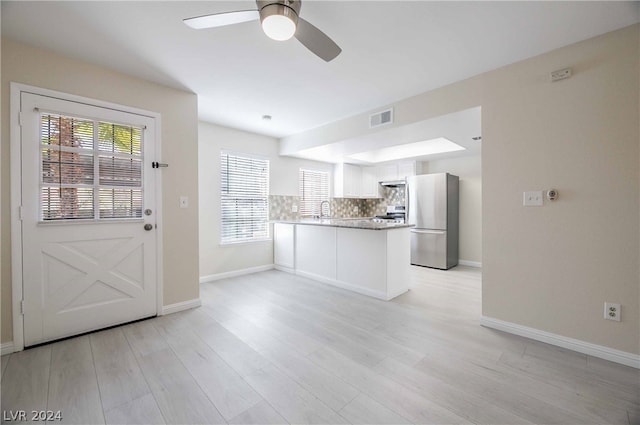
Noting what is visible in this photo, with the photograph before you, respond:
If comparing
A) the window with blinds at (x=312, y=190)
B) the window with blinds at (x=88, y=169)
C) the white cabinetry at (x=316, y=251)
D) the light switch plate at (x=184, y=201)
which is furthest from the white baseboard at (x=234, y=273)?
the window with blinds at (x=88, y=169)

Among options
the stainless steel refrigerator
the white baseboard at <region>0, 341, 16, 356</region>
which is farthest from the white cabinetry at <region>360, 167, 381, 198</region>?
the white baseboard at <region>0, 341, 16, 356</region>

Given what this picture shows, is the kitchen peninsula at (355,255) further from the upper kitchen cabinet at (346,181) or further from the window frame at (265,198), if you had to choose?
the upper kitchen cabinet at (346,181)

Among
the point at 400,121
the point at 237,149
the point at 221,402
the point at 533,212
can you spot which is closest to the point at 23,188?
the point at 221,402

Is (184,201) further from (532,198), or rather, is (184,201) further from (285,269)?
(532,198)

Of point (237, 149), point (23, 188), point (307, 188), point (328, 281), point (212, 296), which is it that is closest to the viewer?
point (23, 188)

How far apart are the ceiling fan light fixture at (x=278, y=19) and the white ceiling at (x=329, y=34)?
0.34m

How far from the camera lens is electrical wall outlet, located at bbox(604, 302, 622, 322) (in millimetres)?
2035

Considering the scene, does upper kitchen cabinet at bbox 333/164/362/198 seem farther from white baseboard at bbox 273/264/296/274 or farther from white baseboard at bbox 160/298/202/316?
white baseboard at bbox 160/298/202/316

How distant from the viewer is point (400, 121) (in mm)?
3289

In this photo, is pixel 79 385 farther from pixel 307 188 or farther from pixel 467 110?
pixel 307 188

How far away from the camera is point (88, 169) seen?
251 cm

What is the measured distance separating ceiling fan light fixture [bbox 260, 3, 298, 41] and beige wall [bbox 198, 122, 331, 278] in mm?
3024

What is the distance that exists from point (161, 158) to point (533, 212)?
3700 millimetres

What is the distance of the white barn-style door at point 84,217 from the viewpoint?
7.45 feet
